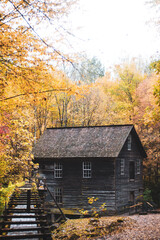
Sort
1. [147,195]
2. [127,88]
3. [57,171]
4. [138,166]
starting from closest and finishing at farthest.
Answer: [57,171], [138,166], [147,195], [127,88]

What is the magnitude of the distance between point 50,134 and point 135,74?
24.3 meters

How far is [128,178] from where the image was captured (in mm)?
30938

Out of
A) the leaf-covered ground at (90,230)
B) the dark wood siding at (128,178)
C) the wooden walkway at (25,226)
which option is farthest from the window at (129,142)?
the wooden walkway at (25,226)

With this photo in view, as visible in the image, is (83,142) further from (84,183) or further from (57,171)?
(84,183)

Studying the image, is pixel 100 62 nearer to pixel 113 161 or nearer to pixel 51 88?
pixel 113 161

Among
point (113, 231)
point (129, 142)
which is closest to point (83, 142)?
point (129, 142)

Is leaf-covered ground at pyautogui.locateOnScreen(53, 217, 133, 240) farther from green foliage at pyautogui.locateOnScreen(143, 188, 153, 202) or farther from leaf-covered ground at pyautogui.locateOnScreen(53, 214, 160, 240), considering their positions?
green foliage at pyautogui.locateOnScreen(143, 188, 153, 202)

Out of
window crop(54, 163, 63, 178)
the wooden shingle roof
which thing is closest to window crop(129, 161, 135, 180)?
the wooden shingle roof

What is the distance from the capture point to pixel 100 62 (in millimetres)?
72625

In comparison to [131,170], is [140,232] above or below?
→ below

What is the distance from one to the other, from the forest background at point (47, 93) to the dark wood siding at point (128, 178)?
5.31m

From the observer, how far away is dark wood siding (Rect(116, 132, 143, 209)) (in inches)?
1125

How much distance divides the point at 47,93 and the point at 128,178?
21951mm

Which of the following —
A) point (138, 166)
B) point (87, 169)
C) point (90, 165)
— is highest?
point (90, 165)
